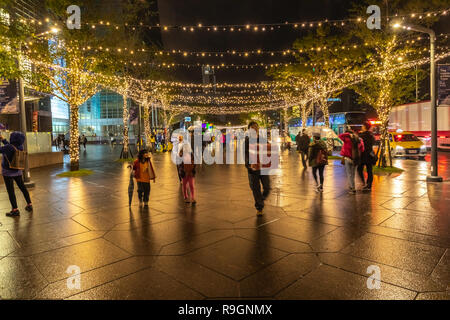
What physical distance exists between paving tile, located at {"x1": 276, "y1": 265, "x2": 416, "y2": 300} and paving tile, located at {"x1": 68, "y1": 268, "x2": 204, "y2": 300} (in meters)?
1.02

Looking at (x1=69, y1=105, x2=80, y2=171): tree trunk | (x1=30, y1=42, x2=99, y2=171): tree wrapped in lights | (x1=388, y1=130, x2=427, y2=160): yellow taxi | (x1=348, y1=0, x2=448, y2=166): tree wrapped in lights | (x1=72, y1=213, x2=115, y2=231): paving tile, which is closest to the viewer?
(x1=72, y1=213, x2=115, y2=231): paving tile

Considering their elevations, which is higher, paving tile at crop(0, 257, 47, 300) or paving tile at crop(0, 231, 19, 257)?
paving tile at crop(0, 231, 19, 257)

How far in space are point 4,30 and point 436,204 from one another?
1280 centimetres

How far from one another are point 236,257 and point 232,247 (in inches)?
14.5

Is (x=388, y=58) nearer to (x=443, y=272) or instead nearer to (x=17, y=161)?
(x=443, y=272)

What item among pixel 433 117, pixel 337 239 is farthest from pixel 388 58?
pixel 337 239

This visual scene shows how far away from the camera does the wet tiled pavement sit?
327cm

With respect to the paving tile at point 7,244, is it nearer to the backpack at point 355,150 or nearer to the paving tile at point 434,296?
the paving tile at point 434,296

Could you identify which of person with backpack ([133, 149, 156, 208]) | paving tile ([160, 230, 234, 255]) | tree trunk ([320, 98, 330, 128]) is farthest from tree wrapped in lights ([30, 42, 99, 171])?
tree trunk ([320, 98, 330, 128])

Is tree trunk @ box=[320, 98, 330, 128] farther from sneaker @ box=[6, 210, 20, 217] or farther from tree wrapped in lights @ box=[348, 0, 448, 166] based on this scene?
sneaker @ box=[6, 210, 20, 217]

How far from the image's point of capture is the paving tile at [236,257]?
12.2 feet

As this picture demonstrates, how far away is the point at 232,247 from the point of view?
175 inches

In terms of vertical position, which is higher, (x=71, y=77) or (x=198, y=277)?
(x=71, y=77)
